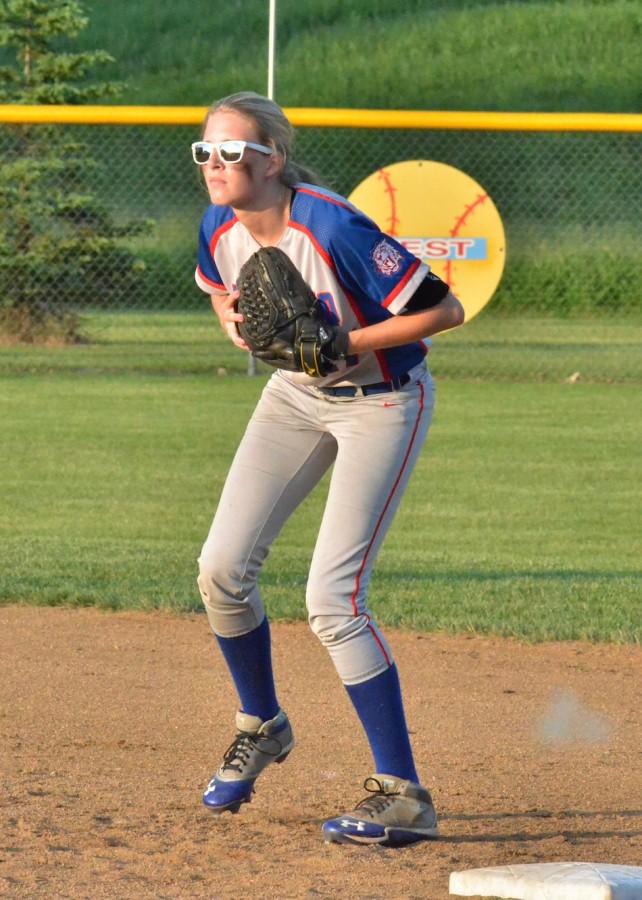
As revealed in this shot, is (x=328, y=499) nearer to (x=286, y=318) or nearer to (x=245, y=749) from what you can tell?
(x=286, y=318)

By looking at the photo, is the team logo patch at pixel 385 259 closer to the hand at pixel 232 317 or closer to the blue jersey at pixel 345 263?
the blue jersey at pixel 345 263

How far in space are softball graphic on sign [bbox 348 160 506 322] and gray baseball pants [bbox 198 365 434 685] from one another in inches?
350

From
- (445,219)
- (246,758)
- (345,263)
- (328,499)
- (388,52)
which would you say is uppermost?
(345,263)

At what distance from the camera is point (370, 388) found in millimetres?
3156

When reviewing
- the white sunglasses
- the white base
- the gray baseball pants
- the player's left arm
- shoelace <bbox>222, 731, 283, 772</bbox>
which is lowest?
shoelace <bbox>222, 731, 283, 772</bbox>

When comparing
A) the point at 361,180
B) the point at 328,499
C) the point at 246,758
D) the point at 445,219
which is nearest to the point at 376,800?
the point at 246,758

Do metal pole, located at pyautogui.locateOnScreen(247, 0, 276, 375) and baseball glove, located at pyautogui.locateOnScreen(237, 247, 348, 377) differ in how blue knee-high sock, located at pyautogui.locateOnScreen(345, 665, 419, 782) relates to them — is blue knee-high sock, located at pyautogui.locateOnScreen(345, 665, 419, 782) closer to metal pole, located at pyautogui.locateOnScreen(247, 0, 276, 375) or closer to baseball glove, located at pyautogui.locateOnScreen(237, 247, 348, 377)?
baseball glove, located at pyautogui.locateOnScreen(237, 247, 348, 377)

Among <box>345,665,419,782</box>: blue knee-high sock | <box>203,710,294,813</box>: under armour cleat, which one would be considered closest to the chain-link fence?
<box>203,710,294,813</box>: under armour cleat

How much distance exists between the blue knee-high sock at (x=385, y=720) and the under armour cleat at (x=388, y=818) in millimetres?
34

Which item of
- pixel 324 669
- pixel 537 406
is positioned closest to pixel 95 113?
pixel 537 406

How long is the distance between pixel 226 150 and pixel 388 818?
60.2 inches

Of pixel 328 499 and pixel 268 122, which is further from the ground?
pixel 268 122

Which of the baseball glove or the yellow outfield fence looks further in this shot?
the yellow outfield fence

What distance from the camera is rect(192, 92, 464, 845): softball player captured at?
3.02 m
